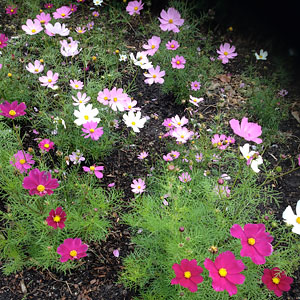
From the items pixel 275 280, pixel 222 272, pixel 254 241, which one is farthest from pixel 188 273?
pixel 275 280

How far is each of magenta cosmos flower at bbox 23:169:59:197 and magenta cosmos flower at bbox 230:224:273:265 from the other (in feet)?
2.46

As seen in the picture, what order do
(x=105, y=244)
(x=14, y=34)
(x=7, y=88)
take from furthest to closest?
(x=14, y=34), (x=7, y=88), (x=105, y=244)

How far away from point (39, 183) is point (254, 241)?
89 cm

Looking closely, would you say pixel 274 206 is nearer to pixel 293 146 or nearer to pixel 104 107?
pixel 293 146

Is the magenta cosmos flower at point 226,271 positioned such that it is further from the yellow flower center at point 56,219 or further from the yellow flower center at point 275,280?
the yellow flower center at point 56,219

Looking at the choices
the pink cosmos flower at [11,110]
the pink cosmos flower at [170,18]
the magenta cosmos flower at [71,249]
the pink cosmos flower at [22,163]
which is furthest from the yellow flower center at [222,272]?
the pink cosmos flower at [170,18]

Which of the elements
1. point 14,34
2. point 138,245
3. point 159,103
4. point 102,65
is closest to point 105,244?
point 138,245

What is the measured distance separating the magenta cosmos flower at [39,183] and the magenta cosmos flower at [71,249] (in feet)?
0.84

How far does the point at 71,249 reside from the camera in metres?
1.49

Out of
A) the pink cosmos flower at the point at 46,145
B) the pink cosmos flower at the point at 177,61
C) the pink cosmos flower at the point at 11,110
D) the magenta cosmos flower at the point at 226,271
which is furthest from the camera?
the pink cosmos flower at the point at 177,61

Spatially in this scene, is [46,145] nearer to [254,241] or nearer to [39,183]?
[39,183]

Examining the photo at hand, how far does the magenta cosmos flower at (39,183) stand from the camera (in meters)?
1.38

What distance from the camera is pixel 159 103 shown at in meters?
2.71

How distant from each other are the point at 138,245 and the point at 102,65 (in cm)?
164
